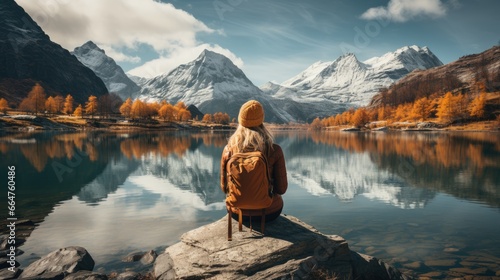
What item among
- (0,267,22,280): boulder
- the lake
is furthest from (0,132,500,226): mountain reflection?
(0,267,22,280): boulder

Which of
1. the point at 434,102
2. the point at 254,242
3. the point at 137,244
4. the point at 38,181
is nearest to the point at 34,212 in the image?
the point at 137,244

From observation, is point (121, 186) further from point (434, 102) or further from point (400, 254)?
point (434, 102)

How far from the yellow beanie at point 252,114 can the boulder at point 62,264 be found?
8.63m

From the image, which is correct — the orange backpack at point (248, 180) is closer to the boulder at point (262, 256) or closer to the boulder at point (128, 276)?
the boulder at point (262, 256)

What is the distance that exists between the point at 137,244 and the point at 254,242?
8.89m

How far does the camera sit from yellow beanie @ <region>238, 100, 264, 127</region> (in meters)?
9.53

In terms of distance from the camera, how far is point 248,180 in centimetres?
907

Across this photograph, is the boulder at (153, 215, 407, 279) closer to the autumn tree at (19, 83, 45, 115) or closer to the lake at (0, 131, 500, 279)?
the lake at (0, 131, 500, 279)

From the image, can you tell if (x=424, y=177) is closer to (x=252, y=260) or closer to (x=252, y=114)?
(x=252, y=114)

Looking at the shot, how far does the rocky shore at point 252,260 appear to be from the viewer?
9.06m

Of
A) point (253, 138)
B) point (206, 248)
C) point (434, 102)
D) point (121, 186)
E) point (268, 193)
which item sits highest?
point (434, 102)

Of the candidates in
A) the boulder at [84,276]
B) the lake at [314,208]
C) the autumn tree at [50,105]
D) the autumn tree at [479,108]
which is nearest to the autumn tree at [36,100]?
the autumn tree at [50,105]

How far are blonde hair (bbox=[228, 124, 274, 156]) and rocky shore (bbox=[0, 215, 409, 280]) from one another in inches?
104

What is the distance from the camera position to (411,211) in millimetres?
22812
